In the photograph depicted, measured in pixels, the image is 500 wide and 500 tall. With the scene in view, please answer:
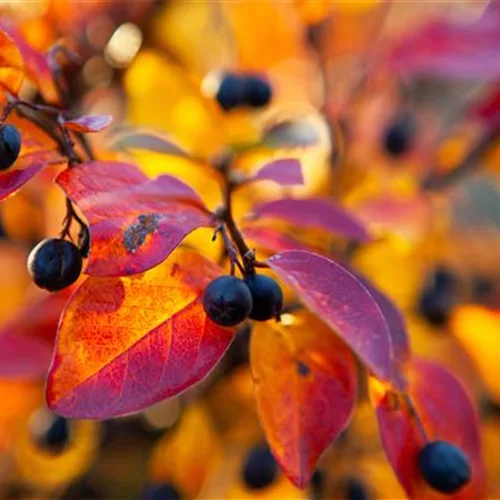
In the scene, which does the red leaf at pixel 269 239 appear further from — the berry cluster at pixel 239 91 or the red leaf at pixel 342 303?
the berry cluster at pixel 239 91

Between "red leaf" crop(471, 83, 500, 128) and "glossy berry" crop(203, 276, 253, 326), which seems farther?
"red leaf" crop(471, 83, 500, 128)

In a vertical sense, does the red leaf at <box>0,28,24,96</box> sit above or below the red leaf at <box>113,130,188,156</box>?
above

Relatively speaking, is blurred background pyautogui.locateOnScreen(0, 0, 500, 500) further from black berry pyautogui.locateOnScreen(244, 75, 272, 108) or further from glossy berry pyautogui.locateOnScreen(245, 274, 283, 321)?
glossy berry pyautogui.locateOnScreen(245, 274, 283, 321)

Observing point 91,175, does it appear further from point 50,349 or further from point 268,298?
point 50,349

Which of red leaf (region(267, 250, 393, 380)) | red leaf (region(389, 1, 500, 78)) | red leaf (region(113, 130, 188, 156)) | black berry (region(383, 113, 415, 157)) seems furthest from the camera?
black berry (region(383, 113, 415, 157))

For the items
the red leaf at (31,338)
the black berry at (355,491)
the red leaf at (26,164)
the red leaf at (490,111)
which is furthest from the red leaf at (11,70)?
the red leaf at (490,111)

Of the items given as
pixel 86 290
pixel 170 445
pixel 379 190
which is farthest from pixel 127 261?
pixel 379 190

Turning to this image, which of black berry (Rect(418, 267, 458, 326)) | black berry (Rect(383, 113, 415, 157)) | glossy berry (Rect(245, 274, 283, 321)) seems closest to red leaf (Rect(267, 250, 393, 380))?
glossy berry (Rect(245, 274, 283, 321))
